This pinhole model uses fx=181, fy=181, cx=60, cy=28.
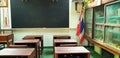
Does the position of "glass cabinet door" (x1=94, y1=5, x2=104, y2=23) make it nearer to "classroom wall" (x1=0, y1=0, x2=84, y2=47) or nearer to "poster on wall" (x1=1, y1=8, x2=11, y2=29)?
"classroom wall" (x1=0, y1=0, x2=84, y2=47)

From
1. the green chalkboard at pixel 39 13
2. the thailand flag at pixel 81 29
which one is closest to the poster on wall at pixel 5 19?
the green chalkboard at pixel 39 13

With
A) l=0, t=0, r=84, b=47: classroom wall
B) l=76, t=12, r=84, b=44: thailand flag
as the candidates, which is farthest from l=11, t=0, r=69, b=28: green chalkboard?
l=76, t=12, r=84, b=44: thailand flag

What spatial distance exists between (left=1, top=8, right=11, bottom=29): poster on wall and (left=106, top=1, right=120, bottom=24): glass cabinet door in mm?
4587

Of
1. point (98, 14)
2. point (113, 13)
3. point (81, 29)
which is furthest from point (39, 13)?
point (113, 13)

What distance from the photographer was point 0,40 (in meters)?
6.12

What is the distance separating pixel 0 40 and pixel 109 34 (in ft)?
11.8

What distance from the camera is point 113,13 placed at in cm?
450

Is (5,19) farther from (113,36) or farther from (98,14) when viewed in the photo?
(113,36)

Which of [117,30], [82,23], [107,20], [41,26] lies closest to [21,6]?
[41,26]

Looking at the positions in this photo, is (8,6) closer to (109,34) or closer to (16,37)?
(16,37)

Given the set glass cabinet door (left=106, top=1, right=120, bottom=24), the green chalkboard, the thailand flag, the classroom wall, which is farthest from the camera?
the classroom wall

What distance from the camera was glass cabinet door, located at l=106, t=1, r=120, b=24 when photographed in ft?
13.7

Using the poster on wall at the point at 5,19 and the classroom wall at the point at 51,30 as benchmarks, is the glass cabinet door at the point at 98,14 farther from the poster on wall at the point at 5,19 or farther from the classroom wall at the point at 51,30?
the poster on wall at the point at 5,19

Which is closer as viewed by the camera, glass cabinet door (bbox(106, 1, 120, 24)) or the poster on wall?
glass cabinet door (bbox(106, 1, 120, 24))
